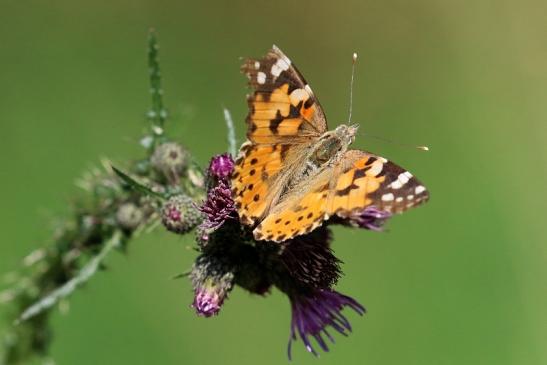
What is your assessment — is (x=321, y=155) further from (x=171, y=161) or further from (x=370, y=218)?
(x=171, y=161)

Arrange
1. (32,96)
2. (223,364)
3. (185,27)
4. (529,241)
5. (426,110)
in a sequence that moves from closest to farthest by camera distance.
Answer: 1. (223,364)
2. (32,96)
3. (529,241)
4. (185,27)
5. (426,110)

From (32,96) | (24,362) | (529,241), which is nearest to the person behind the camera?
(24,362)

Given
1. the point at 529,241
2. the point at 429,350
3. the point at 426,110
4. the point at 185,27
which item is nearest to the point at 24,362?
the point at 429,350

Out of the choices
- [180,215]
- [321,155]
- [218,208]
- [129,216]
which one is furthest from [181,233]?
[321,155]

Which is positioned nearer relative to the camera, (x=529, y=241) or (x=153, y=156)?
(x=153, y=156)

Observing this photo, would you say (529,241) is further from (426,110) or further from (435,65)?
(435,65)
